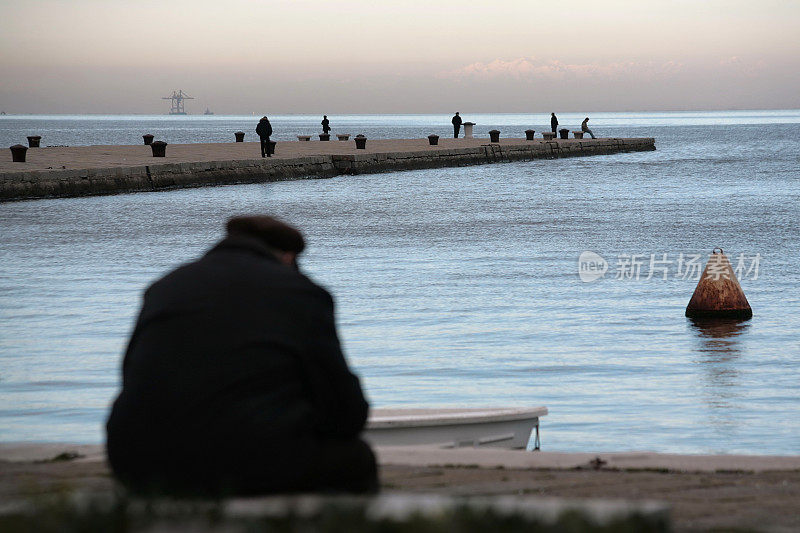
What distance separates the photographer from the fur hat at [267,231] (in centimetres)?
368

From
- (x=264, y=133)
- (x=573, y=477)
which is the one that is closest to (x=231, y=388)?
(x=573, y=477)

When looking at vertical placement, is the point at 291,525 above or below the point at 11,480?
above

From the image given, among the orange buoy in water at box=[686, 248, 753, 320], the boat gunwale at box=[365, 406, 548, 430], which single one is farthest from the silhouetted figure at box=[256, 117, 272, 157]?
the boat gunwale at box=[365, 406, 548, 430]

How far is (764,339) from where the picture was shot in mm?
13008

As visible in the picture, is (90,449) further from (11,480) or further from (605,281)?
(605,281)

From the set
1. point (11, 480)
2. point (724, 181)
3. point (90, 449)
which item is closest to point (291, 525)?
point (11, 480)

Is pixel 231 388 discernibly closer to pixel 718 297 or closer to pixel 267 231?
pixel 267 231

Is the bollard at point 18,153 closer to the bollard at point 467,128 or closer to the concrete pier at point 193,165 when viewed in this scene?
the concrete pier at point 193,165

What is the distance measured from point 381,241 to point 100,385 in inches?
551

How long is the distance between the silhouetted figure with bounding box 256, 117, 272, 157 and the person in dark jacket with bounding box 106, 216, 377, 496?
37.4m

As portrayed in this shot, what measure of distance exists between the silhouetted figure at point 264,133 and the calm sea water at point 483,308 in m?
7.95

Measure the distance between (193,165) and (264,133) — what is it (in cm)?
482

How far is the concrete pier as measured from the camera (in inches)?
1278

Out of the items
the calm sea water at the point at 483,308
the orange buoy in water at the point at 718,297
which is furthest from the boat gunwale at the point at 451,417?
the orange buoy in water at the point at 718,297
